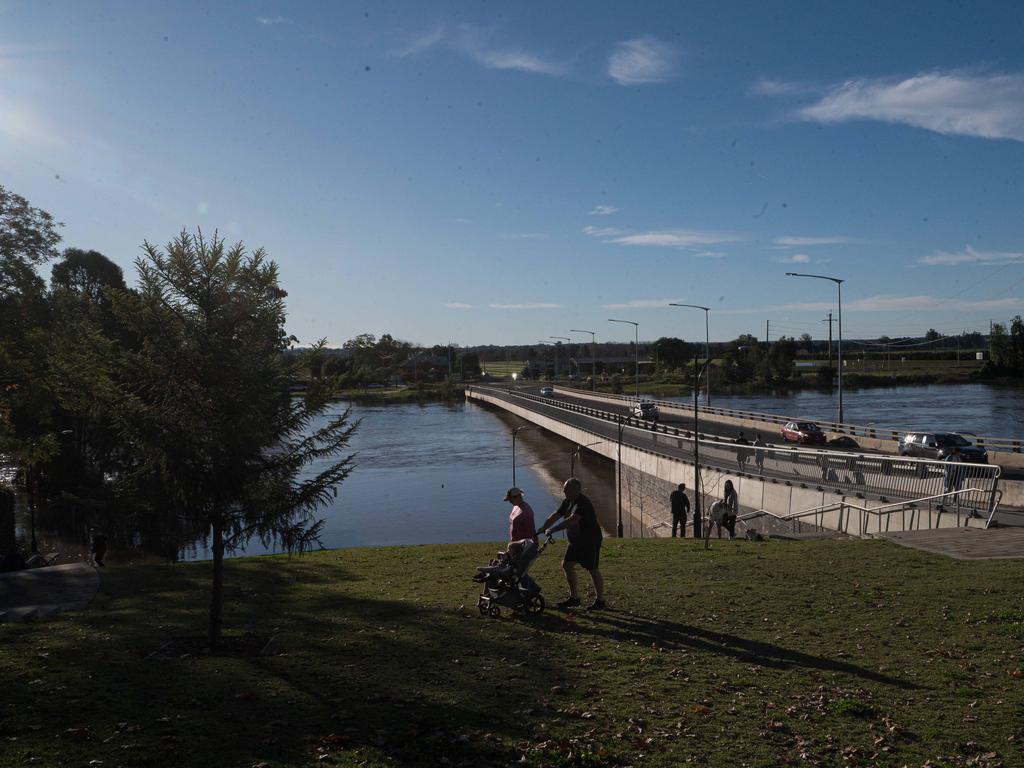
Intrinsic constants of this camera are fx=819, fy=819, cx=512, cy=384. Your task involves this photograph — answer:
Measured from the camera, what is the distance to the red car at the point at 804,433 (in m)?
46.0

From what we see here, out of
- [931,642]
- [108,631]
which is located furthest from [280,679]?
[931,642]

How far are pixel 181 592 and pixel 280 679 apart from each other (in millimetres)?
6197

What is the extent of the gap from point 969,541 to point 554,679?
1181 cm

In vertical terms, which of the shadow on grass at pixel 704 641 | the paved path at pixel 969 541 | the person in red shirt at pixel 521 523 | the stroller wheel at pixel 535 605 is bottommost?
the paved path at pixel 969 541

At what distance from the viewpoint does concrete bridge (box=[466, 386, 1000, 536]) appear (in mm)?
20562

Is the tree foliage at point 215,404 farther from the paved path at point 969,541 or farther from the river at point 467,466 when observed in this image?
the paved path at point 969,541

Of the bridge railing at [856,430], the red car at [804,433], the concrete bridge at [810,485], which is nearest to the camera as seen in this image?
the concrete bridge at [810,485]

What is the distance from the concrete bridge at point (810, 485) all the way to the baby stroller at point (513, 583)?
12.5m

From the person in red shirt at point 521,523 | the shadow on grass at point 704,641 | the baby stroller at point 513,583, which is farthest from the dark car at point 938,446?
the baby stroller at point 513,583

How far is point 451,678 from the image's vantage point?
307 inches

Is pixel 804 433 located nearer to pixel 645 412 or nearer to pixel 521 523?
pixel 645 412

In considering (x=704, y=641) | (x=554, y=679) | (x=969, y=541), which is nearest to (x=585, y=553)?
(x=704, y=641)

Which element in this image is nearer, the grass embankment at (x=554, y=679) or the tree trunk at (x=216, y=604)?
the grass embankment at (x=554, y=679)

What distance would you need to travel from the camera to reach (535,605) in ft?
33.6
